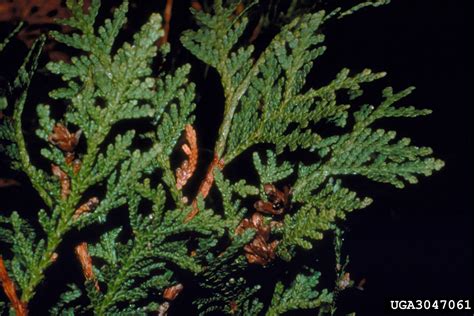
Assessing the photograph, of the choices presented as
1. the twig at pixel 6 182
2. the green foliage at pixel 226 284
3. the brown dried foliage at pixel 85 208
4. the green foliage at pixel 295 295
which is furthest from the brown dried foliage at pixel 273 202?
the twig at pixel 6 182

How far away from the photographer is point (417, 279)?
172 inches

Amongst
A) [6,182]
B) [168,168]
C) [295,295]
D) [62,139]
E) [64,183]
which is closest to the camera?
[62,139]

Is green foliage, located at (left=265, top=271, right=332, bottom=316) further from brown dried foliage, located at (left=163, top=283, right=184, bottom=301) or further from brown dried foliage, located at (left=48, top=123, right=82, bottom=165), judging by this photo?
brown dried foliage, located at (left=48, top=123, right=82, bottom=165)

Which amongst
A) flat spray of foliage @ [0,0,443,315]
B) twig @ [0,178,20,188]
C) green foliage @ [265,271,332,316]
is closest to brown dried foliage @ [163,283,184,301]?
flat spray of foliage @ [0,0,443,315]

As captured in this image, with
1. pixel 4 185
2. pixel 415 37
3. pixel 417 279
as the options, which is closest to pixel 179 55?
pixel 4 185

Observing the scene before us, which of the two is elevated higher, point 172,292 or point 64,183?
point 64,183

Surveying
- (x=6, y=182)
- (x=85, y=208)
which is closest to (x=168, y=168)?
(x=85, y=208)

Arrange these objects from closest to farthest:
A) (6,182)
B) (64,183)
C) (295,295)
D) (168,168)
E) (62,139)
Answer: (62,139) → (64,183) → (168,168) → (295,295) → (6,182)

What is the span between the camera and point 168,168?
1455 mm

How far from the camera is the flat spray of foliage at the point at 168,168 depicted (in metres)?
1.25

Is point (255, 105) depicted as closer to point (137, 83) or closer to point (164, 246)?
point (137, 83)

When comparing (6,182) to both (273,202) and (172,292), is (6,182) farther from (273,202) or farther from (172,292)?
(273,202)

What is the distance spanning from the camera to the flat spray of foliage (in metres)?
1.25

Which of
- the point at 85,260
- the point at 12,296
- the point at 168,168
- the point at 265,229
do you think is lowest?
the point at 12,296
